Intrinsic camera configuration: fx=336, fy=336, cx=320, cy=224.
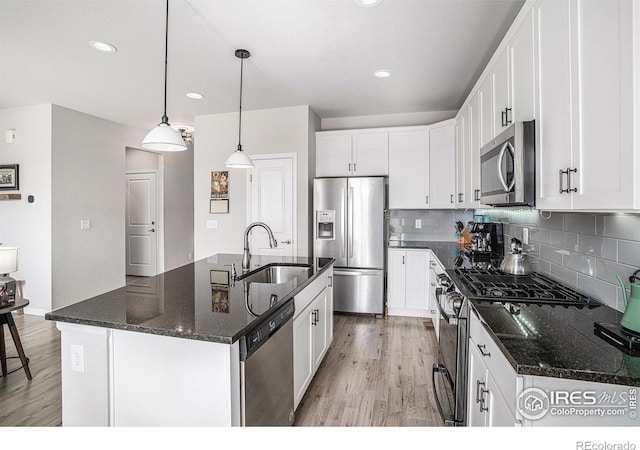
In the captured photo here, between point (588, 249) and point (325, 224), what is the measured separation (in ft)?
9.16

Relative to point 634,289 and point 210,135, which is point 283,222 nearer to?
point 210,135

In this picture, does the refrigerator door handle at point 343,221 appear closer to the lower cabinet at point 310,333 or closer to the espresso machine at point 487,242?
the lower cabinet at point 310,333

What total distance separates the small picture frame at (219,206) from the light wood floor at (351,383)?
7.00 ft

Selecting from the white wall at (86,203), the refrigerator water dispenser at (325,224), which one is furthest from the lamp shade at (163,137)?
the white wall at (86,203)

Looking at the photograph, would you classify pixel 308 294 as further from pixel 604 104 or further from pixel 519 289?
pixel 604 104

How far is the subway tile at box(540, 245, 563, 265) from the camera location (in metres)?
1.95

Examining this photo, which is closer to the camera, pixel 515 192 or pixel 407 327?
pixel 515 192

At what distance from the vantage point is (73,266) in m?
4.45

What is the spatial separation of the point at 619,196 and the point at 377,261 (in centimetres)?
306

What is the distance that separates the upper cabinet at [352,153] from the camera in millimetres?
4293

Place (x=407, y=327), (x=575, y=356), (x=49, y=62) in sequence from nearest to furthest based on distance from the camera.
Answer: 1. (x=575, y=356)
2. (x=49, y=62)
3. (x=407, y=327)

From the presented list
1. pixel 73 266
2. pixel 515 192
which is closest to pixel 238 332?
pixel 515 192

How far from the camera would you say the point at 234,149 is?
14.7 feet

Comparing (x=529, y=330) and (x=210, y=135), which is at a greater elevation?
(x=210, y=135)
